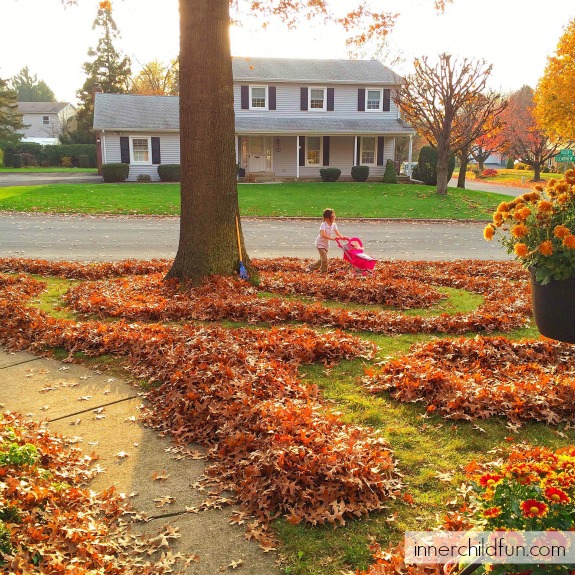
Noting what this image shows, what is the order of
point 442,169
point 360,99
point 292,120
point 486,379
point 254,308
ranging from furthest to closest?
1. point 360,99
2. point 292,120
3. point 442,169
4. point 254,308
5. point 486,379

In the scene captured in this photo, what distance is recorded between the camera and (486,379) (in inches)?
212

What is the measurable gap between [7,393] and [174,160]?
33.2 m

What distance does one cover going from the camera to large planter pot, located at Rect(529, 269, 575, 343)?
4.02 meters

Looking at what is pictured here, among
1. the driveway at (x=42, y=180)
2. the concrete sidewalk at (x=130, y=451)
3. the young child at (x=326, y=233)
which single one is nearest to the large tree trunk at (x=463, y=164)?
the driveway at (x=42, y=180)

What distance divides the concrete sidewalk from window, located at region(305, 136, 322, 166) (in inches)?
1291

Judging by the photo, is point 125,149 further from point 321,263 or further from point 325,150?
point 321,263

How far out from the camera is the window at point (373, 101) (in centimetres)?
3788

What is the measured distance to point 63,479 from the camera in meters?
3.83

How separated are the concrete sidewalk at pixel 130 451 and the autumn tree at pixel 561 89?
38.0 m

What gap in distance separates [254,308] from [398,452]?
400 cm

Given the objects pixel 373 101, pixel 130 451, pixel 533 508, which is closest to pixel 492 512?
pixel 533 508

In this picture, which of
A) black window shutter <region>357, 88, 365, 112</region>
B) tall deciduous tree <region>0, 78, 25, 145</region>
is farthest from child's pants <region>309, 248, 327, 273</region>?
tall deciduous tree <region>0, 78, 25, 145</region>

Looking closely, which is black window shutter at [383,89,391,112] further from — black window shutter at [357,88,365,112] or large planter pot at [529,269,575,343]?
large planter pot at [529,269,575,343]

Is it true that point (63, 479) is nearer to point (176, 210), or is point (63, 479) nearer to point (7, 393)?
point (7, 393)
